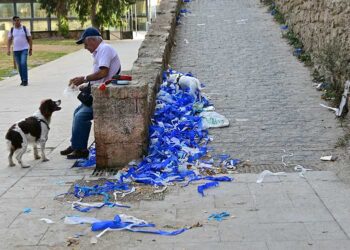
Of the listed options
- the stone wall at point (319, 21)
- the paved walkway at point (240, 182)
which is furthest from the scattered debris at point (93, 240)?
the stone wall at point (319, 21)

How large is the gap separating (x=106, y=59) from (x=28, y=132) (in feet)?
4.34

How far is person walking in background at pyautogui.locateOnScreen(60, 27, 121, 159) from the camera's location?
6.77 meters

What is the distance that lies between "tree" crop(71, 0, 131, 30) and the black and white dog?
31856 millimetres

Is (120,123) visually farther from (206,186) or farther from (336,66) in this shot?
(336,66)

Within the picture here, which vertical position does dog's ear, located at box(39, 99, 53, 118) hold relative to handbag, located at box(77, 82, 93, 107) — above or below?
below

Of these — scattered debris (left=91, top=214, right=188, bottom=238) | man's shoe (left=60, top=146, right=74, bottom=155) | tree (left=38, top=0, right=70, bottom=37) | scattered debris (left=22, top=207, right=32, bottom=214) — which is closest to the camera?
scattered debris (left=91, top=214, right=188, bottom=238)

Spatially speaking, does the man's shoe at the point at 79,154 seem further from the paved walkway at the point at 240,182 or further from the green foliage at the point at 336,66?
the green foliage at the point at 336,66

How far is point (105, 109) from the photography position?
6430mm

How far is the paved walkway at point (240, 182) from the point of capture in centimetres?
443

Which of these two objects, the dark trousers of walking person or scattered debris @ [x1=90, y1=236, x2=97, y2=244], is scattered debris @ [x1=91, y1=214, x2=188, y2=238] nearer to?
scattered debris @ [x1=90, y1=236, x2=97, y2=244]

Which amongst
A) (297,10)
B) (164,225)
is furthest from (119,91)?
(297,10)

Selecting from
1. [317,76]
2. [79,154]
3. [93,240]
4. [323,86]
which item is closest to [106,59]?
[79,154]

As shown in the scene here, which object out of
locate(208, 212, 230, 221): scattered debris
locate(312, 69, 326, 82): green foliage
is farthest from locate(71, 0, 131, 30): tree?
locate(208, 212, 230, 221): scattered debris

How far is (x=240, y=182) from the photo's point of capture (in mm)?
5797
